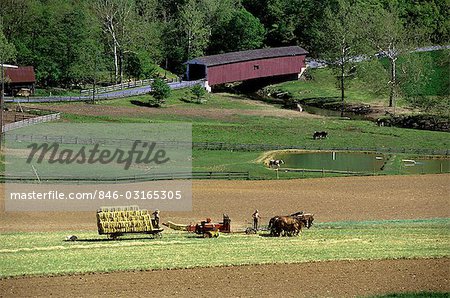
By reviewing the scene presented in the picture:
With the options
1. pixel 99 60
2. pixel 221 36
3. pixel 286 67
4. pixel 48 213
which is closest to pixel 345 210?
pixel 48 213

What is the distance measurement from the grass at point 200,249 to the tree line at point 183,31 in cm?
5305

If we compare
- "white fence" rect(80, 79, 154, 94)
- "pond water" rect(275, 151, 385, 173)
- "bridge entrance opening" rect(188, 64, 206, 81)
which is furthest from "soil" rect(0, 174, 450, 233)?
"bridge entrance opening" rect(188, 64, 206, 81)

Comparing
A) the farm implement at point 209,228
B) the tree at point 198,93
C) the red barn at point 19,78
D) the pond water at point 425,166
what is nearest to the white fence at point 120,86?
the red barn at point 19,78

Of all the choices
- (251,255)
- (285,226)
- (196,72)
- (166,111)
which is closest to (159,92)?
(166,111)

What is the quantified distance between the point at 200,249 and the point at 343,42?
6663 cm

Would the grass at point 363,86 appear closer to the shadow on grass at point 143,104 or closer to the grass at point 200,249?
the shadow on grass at point 143,104

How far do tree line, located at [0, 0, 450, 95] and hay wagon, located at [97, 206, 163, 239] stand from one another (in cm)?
5241

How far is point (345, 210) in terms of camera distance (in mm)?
43969

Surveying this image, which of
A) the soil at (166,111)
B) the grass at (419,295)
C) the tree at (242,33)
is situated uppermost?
the tree at (242,33)

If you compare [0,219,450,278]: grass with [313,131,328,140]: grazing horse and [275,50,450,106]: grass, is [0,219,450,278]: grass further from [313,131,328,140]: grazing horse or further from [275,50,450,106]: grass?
[275,50,450,106]: grass

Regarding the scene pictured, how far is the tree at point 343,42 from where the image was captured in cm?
9431

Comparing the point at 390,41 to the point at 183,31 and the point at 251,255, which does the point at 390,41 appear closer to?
the point at 183,31

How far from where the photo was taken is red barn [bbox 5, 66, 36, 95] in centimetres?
8519

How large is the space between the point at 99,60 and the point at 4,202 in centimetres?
4888
